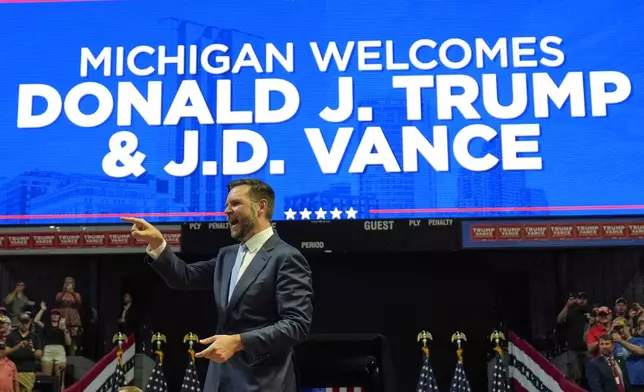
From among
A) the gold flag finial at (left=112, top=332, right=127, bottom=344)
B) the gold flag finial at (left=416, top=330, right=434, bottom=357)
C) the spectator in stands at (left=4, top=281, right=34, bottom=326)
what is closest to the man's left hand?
the gold flag finial at (left=416, top=330, right=434, bottom=357)

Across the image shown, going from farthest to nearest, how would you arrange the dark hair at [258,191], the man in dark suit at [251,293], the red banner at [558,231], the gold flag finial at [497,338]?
the gold flag finial at [497,338] < the red banner at [558,231] < the dark hair at [258,191] < the man in dark suit at [251,293]

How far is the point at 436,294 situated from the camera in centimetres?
763

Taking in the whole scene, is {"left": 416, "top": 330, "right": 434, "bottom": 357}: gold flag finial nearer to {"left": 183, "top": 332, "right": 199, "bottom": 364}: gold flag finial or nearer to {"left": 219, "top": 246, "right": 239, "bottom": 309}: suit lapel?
{"left": 183, "top": 332, "right": 199, "bottom": 364}: gold flag finial

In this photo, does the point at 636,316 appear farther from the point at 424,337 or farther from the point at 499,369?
the point at 424,337

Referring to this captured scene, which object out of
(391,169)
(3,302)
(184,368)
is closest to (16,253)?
(3,302)

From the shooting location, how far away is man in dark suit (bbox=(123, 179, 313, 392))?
2215 mm

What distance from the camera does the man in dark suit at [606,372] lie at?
23.9 ft

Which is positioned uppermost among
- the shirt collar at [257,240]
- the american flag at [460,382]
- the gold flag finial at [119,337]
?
the shirt collar at [257,240]

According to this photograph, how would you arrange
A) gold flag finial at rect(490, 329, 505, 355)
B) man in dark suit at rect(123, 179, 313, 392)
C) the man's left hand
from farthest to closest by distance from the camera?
gold flag finial at rect(490, 329, 505, 355)
man in dark suit at rect(123, 179, 313, 392)
the man's left hand

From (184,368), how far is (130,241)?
141 cm

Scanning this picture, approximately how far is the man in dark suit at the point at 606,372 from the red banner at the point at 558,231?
1.04 meters

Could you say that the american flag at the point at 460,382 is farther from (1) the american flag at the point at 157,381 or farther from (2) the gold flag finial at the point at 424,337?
(1) the american flag at the point at 157,381

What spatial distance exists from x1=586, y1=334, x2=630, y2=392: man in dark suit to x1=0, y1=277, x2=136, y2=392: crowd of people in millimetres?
4581

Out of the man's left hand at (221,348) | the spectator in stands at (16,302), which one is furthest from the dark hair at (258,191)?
the spectator in stands at (16,302)
